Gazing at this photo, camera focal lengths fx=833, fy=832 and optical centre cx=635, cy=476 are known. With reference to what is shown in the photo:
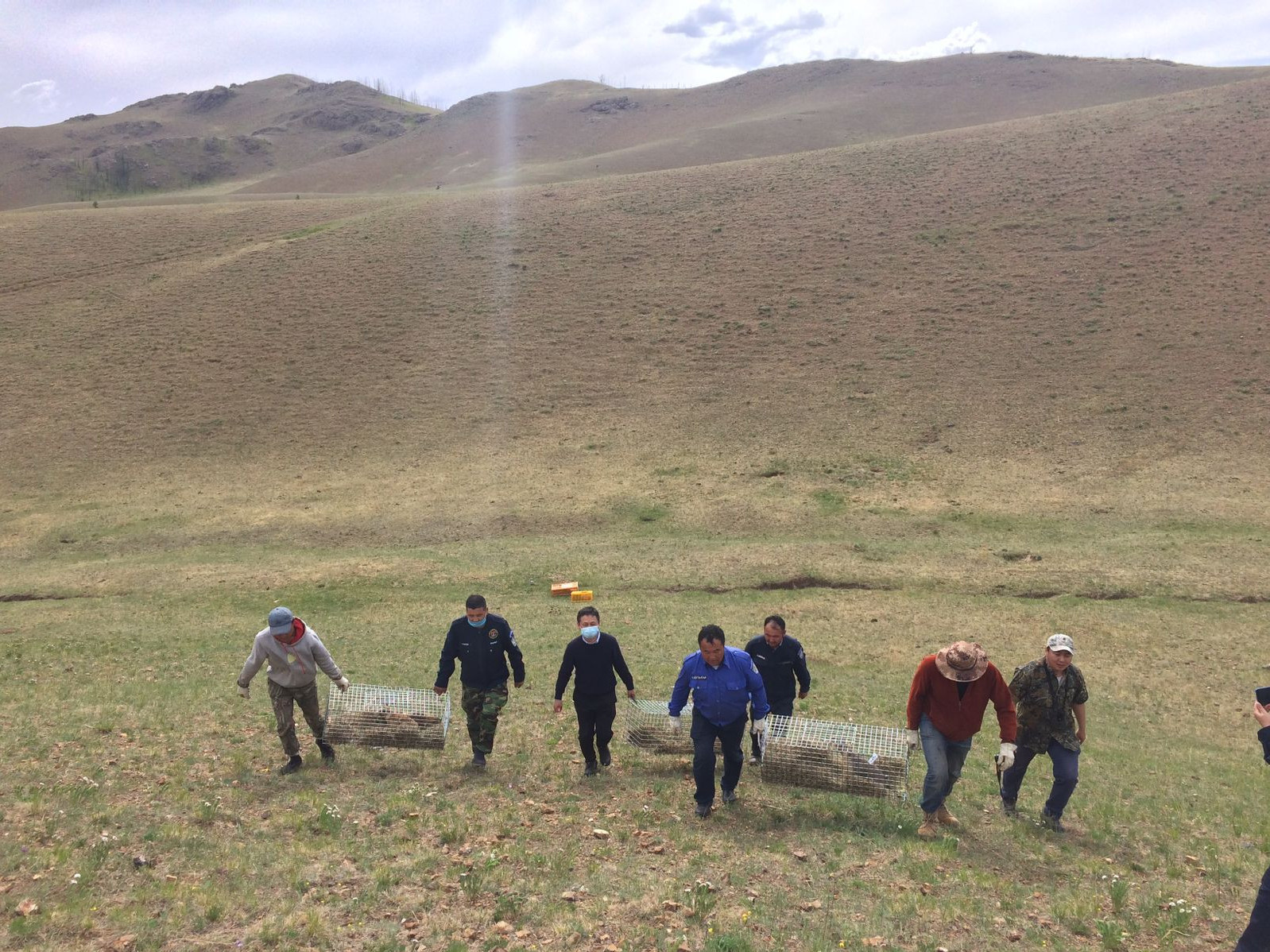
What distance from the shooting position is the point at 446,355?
151 feet

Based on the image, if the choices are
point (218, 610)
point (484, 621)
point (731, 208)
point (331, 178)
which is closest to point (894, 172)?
point (731, 208)

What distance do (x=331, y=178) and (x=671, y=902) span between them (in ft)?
479

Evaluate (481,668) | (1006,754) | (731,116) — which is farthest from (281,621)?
(731,116)

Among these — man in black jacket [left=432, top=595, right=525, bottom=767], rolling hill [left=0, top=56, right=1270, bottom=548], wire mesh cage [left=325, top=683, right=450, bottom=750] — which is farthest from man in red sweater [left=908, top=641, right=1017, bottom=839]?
rolling hill [left=0, top=56, right=1270, bottom=548]

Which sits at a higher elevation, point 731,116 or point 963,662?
point 731,116

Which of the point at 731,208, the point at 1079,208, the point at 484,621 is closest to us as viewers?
the point at 484,621

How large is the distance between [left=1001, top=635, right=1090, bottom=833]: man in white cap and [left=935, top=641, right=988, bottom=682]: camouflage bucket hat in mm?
789

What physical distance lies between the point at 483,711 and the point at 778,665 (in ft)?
12.3

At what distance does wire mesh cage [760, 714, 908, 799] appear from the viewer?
9.12m

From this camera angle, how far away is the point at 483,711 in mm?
10336

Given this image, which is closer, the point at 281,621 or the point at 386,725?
the point at 281,621

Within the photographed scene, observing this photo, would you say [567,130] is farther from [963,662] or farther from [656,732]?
[963,662]

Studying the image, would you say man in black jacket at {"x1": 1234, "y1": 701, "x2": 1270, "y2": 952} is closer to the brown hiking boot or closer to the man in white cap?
the man in white cap

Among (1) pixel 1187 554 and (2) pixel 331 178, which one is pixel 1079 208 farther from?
(2) pixel 331 178
